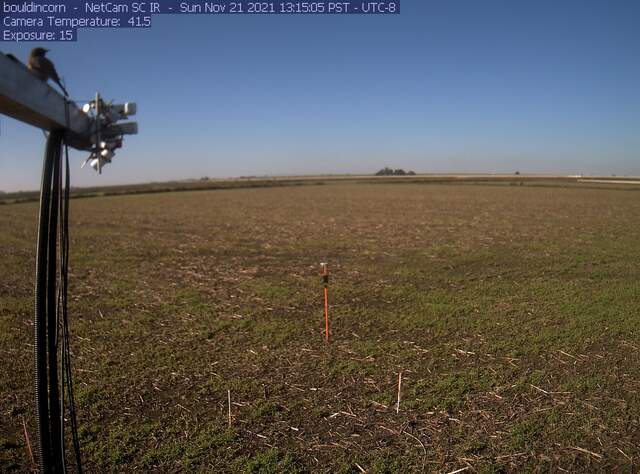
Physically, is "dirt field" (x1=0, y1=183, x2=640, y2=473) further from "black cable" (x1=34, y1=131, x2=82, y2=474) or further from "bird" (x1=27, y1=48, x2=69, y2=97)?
"bird" (x1=27, y1=48, x2=69, y2=97)

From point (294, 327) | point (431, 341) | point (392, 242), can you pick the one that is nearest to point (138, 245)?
point (392, 242)

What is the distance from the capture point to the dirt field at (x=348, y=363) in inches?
175

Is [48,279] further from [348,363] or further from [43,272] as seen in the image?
[348,363]

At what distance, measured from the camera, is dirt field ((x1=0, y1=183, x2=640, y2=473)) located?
446cm

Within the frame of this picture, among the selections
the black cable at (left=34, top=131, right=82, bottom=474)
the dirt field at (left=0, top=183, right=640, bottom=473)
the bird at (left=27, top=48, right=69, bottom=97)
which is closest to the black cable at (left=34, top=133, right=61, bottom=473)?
the black cable at (left=34, top=131, right=82, bottom=474)

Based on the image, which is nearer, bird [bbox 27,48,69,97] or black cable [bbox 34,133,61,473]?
bird [bbox 27,48,69,97]

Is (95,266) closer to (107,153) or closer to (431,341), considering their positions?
(431,341)

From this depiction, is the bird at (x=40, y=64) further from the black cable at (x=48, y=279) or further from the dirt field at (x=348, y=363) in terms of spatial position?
the dirt field at (x=348, y=363)

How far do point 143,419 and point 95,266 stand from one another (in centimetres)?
982

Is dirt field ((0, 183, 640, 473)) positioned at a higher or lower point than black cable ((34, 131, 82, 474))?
lower

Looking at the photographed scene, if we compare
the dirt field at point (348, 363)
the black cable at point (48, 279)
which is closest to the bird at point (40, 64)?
the black cable at point (48, 279)

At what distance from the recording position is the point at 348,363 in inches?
255

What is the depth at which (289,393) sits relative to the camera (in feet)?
18.5

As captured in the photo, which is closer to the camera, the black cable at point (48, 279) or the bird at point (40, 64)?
the bird at point (40, 64)
